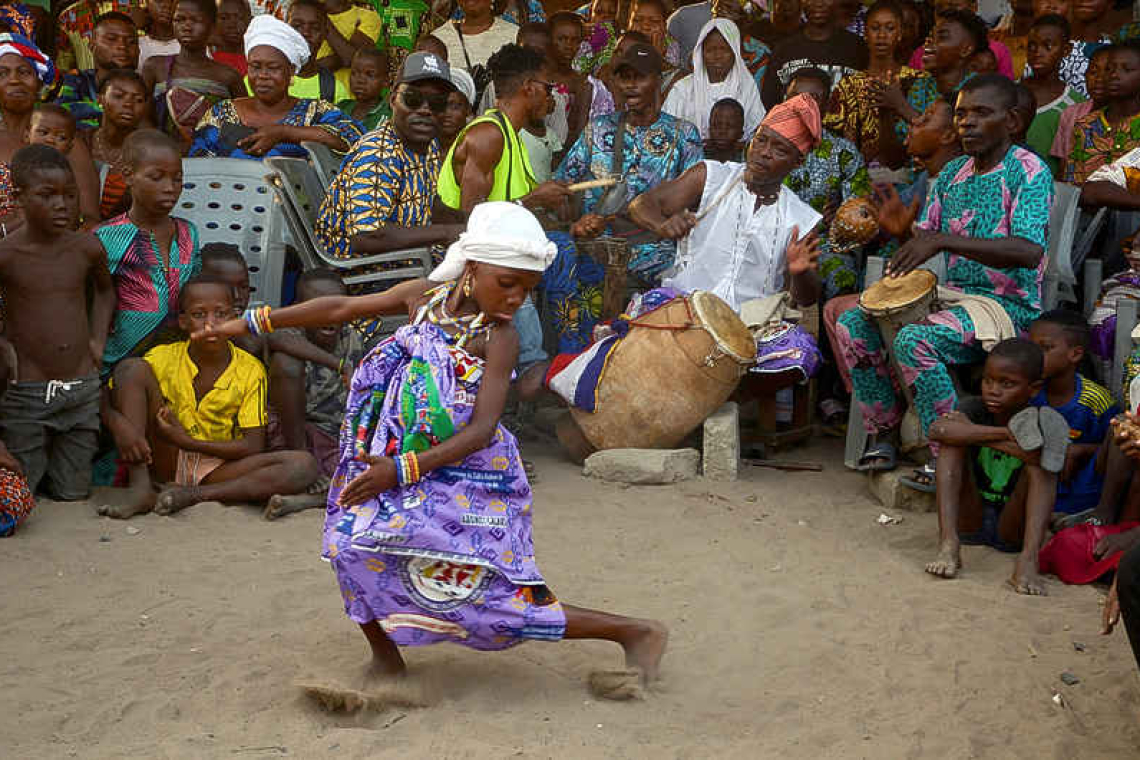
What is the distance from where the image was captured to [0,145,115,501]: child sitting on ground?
5.31 m

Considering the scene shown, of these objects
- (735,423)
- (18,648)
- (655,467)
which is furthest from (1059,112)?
(18,648)

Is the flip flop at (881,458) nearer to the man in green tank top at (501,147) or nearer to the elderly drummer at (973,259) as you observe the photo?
the elderly drummer at (973,259)

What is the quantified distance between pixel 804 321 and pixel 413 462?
12.5 feet

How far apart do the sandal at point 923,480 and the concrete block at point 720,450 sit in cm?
80

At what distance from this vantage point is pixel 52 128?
20.2ft

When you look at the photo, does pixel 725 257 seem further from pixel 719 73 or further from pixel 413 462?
pixel 413 462

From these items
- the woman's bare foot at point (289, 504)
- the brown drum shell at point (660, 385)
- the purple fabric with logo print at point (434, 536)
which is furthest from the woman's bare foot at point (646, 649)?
the brown drum shell at point (660, 385)

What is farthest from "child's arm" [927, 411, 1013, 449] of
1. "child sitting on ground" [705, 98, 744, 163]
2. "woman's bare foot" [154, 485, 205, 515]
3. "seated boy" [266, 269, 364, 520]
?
"woman's bare foot" [154, 485, 205, 515]

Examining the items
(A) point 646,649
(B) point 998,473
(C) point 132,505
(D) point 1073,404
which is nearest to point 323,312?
(A) point 646,649

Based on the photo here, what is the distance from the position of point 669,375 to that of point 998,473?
5.41 feet

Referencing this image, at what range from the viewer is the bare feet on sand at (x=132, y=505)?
17.1 ft

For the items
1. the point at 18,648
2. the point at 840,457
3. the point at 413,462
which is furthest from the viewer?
the point at 840,457

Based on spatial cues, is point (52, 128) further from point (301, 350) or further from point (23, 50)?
point (301, 350)

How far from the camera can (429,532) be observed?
3383mm
